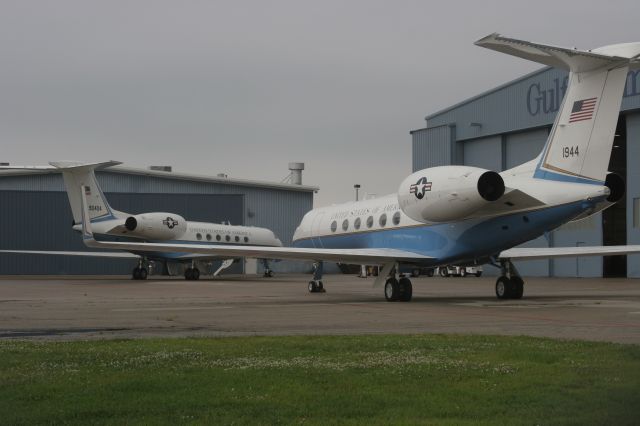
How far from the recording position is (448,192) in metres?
20.3

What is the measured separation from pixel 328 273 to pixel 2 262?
26750 mm

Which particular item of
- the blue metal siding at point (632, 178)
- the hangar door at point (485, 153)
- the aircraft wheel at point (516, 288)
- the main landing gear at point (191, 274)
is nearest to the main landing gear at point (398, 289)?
the aircraft wheel at point (516, 288)

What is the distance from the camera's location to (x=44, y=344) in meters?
11.0

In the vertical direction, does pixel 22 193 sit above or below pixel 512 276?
above

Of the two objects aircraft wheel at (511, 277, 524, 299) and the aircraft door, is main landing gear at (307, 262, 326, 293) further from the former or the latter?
aircraft wheel at (511, 277, 524, 299)

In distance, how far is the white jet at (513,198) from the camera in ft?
60.5

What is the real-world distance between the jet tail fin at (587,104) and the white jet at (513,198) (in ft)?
0.07

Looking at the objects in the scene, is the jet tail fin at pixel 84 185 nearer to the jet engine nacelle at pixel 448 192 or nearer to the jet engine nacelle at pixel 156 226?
the jet engine nacelle at pixel 156 226

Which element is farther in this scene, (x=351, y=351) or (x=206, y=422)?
(x=351, y=351)

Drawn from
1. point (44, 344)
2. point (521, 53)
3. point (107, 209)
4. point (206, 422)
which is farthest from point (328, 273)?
point (206, 422)

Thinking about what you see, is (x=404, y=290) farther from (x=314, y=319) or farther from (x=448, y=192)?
(x=314, y=319)

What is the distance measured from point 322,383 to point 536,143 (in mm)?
45871

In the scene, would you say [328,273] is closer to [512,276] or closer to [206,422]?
[512,276]

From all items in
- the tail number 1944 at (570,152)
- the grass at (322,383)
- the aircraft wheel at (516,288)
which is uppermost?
the tail number 1944 at (570,152)
